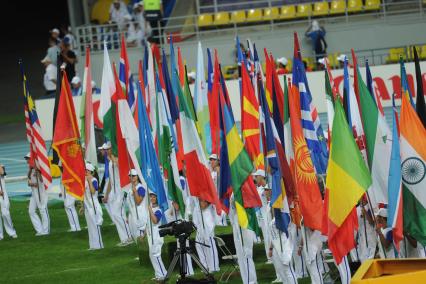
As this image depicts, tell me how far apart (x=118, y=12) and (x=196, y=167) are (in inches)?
836

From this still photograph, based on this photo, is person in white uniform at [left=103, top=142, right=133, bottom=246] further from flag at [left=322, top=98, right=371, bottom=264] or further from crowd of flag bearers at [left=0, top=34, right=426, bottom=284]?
flag at [left=322, top=98, right=371, bottom=264]

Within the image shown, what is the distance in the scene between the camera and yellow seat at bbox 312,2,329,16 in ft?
126

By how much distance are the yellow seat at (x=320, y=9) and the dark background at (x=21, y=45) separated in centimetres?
1084

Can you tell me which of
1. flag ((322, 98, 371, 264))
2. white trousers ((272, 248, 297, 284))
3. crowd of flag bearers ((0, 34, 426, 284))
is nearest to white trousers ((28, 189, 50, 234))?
crowd of flag bearers ((0, 34, 426, 284))

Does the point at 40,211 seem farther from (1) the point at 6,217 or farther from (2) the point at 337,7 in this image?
(2) the point at 337,7

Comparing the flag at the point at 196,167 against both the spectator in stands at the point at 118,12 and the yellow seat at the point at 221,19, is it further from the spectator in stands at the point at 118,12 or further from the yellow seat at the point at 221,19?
the spectator in stands at the point at 118,12

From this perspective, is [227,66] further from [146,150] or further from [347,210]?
[347,210]

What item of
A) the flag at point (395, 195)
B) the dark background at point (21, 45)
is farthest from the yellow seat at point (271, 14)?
the flag at point (395, 195)

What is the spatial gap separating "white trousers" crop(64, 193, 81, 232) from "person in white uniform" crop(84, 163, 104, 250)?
1413 millimetres

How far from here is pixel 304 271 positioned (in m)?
18.3

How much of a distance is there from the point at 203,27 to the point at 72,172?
58.1 ft

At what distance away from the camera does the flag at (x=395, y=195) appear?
15.6 meters

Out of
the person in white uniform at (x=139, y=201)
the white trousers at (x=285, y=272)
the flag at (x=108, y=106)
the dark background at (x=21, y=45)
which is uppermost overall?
the flag at (x=108, y=106)

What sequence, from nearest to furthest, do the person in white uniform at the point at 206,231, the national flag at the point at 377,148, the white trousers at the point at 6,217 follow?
the national flag at the point at 377,148, the person in white uniform at the point at 206,231, the white trousers at the point at 6,217
